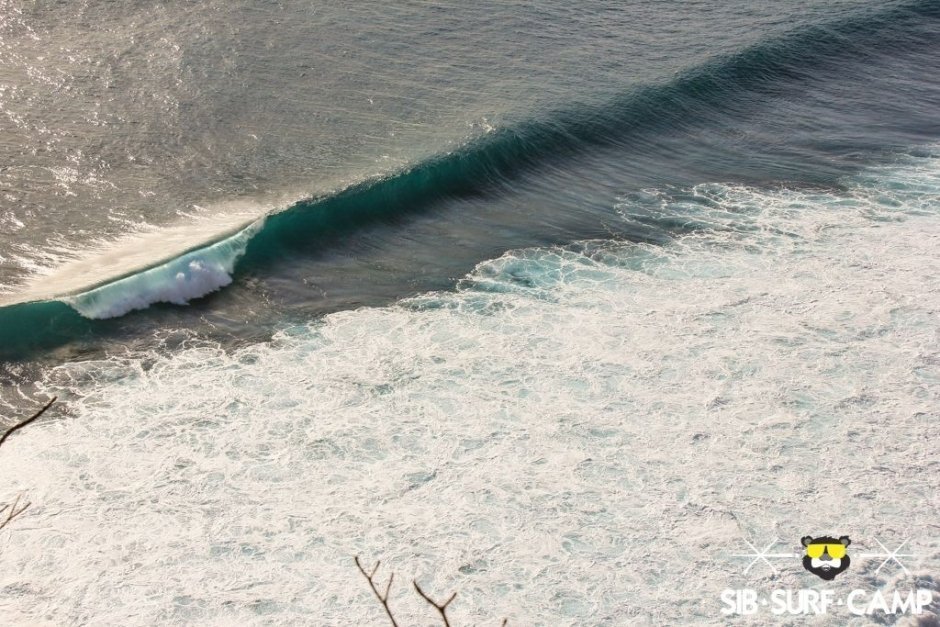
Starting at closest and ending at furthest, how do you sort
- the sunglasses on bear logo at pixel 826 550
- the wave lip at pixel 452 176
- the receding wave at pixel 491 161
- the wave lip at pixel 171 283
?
1. the sunglasses on bear logo at pixel 826 550
2. the wave lip at pixel 171 283
3. the receding wave at pixel 491 161
4. the wave lip at pixel 452 176

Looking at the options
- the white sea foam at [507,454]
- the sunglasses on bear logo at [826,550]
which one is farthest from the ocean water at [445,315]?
the sunglasses on bear logo at [826,550]

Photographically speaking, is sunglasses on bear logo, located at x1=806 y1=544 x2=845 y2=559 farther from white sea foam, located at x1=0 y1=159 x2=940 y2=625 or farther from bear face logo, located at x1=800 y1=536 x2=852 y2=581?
white sea foam, located at x1=0 y1=159 x2=940 y2=625

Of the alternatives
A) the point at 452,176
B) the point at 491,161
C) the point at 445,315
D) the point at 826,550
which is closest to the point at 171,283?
the point at 445,315

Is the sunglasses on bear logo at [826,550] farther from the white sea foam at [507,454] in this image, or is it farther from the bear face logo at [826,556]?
the white sea foam at [507,454]

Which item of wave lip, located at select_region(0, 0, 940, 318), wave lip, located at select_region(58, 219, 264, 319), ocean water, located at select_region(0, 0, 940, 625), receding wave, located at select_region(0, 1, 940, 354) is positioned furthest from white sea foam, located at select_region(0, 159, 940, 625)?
wave lip, located at select_region(0, 0, 940, 318)

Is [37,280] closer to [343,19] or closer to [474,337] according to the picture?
[474,337]

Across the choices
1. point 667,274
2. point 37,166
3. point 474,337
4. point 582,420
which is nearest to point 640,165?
point 667,274
